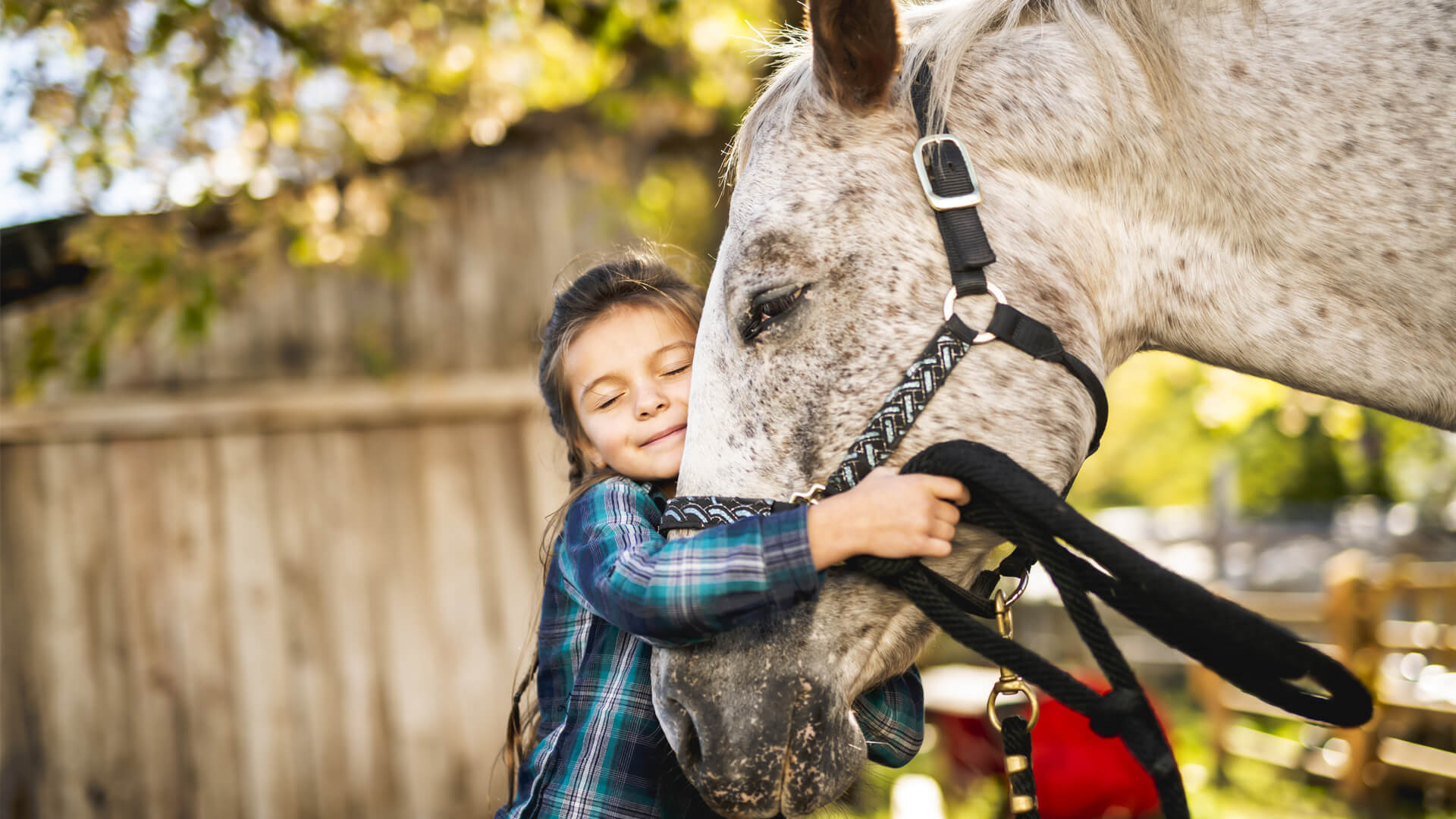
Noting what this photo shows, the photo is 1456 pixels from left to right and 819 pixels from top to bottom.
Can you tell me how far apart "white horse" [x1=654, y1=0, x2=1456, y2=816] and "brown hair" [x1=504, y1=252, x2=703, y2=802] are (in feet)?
1.33

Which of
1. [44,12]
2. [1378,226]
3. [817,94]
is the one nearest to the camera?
[1378,226]

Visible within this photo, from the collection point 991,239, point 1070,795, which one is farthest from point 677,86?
point 1070,795

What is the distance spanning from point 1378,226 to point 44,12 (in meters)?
4.08

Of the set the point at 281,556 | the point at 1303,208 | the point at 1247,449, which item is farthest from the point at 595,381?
the point at 1247,449

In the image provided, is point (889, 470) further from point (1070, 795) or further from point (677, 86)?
point (677, 86)

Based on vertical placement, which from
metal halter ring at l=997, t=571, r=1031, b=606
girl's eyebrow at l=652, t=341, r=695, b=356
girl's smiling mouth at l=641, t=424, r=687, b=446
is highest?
girl's eyebrow at l=652, t=341, r=695, b=356

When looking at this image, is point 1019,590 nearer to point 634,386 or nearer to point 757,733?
point 757,733

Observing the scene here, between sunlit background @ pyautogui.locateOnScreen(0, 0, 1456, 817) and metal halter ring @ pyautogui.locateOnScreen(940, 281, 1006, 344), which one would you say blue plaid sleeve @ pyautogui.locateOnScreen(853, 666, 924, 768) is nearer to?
metal halter ring @ pyautogui.locateOnScreen(940, 281, 1006, 344)

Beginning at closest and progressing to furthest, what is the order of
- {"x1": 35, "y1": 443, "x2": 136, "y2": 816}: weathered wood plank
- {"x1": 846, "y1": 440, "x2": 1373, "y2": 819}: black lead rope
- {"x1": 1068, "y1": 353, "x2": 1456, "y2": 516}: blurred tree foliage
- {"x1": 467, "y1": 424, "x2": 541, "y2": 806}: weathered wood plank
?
{"x1": 846, "y1": 440, "x2": 1373, "y2": 819}: black lead rope → {"x1": 35, "y1": 443, "x2": 136, "y2": 816}: weathered wood plank → {"x1": 467, "y1": 424, "x2": 541, "y2": 806}: weathered wood plank → {"x1": 1068, "y1": 353, "x2": 1456, "y2": 516}: blurred tree foliage

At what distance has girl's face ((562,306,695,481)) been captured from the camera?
66.5 inches

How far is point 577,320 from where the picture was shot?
1.82m

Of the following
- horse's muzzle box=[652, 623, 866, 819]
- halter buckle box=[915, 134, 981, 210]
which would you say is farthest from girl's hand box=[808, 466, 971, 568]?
halter buckle box=[915, 134, 981, 210]

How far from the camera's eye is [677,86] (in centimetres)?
423

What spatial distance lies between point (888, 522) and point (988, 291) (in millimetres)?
394
